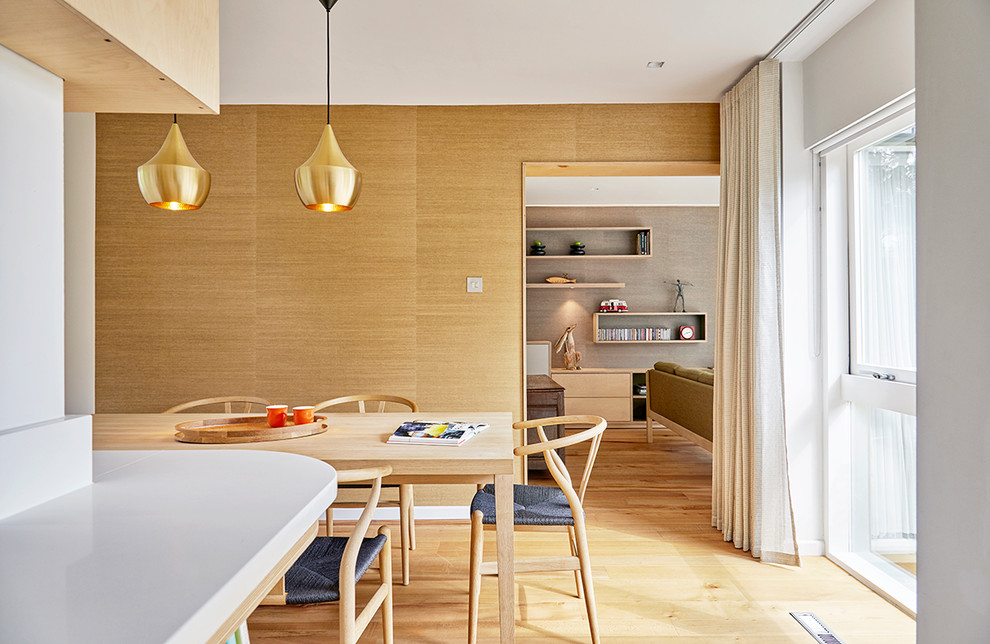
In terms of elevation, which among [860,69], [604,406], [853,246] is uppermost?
[860,69]

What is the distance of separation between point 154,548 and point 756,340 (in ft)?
10.0

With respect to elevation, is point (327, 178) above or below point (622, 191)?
below

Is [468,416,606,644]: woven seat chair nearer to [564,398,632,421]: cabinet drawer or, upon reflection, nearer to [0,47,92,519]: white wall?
[0,47,92,519]: white wall

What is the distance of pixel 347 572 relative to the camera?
1568mm

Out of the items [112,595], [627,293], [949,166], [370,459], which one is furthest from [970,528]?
[627,293]

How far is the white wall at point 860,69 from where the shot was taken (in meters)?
2.48

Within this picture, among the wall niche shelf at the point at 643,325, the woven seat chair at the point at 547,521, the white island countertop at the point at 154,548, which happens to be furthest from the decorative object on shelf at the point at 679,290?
the white island countertop at the point at 154,548

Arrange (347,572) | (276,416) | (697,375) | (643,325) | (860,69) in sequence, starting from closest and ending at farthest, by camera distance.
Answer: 1. (347,572)
2. (276,416)
3. (860,69)
4. (697,375)
5. (643,325)

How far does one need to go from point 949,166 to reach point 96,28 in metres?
1.82

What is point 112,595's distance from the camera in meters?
0.57

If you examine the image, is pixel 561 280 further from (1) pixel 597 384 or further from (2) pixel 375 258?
(2) pixel 375 258

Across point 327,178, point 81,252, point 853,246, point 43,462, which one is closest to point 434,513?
point 327,178

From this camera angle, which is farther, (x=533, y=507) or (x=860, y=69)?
(x=860, y=69)

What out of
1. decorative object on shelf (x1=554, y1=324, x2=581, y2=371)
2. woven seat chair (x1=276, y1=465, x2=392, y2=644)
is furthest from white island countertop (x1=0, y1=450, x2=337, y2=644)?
decorative object on shelf (x1=554, y1=324, x2=581, y2=371)
